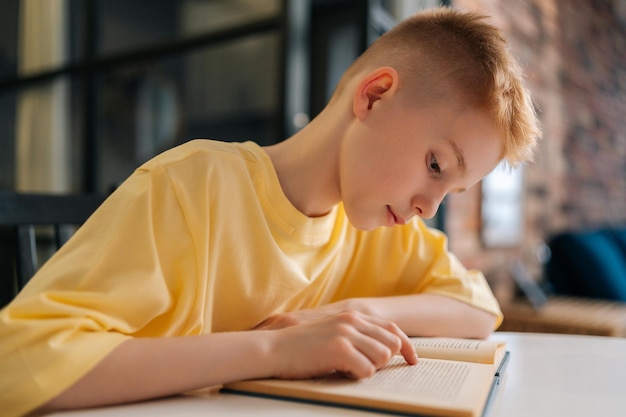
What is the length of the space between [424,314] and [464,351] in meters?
0.18

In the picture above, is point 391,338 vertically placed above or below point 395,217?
below

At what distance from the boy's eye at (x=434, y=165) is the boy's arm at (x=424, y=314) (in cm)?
21

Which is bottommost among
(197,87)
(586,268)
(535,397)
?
(586,268)

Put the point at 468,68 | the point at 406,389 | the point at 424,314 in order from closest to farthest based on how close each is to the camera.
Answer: the point at 406,389
the point at 468,68
the point at 424,314

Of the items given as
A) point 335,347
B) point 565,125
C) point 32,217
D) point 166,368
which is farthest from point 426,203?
point 565,125

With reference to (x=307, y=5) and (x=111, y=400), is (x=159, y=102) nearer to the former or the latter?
(x=307, y=5)

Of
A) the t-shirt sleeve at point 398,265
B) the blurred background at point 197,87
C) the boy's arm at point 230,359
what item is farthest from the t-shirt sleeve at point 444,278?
the blurred background at point 197,87

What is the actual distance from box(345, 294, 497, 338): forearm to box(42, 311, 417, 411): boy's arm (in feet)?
0.69

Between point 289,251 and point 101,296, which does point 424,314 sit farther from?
point 101,296

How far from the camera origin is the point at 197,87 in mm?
2518

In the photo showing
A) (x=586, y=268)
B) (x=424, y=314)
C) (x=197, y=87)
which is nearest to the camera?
(x=424, y=314)

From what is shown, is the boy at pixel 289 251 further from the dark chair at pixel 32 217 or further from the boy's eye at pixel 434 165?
the dark chair at pixel 32 217

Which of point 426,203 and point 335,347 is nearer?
point 335,347

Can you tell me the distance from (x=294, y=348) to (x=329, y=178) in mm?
305
